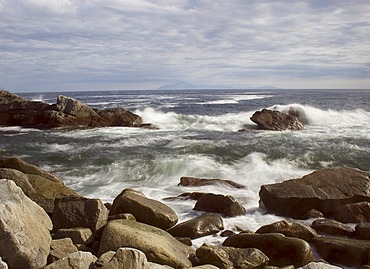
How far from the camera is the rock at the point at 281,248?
210 inches

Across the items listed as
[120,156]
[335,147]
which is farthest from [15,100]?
[335,147]

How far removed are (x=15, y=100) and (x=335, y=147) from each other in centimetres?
1976

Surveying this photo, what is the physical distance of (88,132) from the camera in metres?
20.4

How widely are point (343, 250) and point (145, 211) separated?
2.85 m

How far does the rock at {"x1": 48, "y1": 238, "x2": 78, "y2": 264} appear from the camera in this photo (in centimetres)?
457

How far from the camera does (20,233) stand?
4.23m

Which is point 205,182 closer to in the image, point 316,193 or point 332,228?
point 316,193

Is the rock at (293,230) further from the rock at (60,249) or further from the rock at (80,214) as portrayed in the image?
the rock at (60,249)

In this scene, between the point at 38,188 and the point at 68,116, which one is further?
the point at 68,116

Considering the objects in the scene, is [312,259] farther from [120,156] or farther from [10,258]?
[120,156]

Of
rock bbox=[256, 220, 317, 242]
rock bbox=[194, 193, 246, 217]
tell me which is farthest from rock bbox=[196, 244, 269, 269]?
rock bbox=[194, 193, 246, 217]

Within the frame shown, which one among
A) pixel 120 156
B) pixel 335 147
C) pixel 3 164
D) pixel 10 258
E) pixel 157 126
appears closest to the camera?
pixel 10 258

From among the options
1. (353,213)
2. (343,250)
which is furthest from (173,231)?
(353,213)

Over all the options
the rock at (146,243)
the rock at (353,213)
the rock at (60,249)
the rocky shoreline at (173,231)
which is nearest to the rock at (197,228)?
the rocky shoreline at (173,231)
